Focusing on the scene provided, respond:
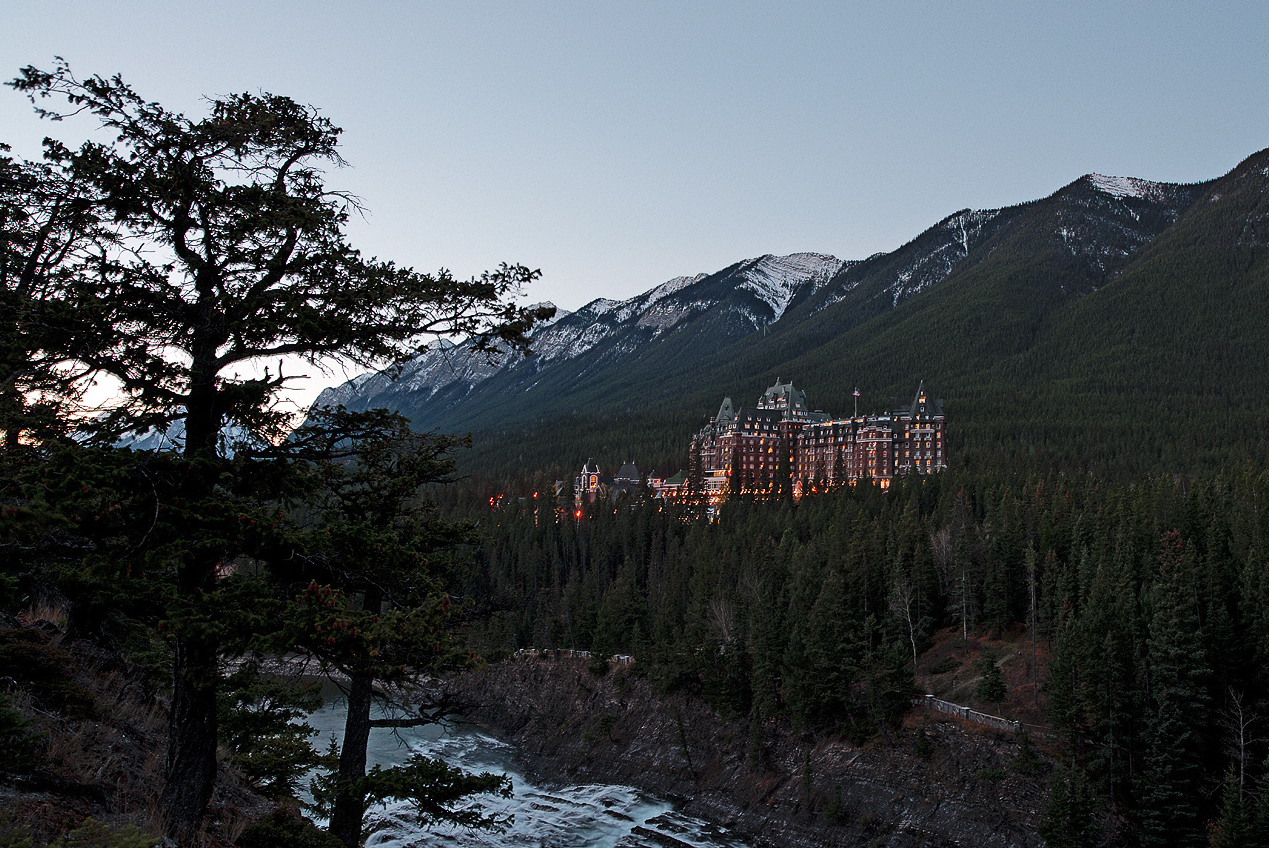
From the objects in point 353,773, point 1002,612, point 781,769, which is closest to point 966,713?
point 781,769

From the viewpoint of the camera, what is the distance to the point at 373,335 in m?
12.9

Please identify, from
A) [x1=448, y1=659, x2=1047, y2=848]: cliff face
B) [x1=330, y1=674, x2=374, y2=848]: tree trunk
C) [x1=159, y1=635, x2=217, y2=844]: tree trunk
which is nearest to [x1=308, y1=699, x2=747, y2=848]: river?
[x1=448, y1=659, x2=1047, y2=848]: cliff face

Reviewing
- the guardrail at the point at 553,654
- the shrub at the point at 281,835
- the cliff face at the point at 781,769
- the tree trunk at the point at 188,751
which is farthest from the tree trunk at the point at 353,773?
the guardrail at the point at 553,654

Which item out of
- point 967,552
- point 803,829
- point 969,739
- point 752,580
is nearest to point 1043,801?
point 969,739

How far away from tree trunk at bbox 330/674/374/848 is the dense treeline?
3640 mm

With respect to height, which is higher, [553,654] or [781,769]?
[553,654]

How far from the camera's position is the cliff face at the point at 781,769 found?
2186 inches

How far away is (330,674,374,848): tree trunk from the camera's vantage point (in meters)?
16.6

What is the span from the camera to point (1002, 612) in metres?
75.6

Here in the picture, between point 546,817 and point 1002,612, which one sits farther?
point 1002,612

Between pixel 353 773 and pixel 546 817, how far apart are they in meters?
50.8

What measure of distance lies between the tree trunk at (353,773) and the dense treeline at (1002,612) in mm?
3640

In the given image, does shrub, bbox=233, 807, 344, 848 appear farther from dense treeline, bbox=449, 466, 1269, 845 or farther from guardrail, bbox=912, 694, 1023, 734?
guardrail, bbox=912, 694, 1023, 734

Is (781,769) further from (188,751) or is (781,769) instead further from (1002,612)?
(188,751)
